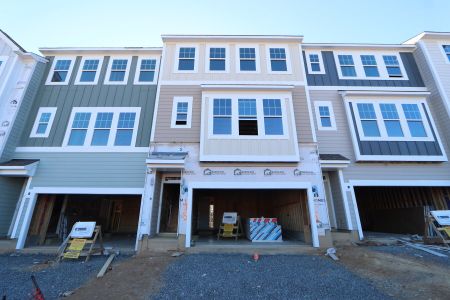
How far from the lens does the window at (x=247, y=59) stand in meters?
11.7

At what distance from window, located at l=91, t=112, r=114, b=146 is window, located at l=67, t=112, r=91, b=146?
48 centimetres

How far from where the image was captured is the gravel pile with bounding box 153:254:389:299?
5.04m

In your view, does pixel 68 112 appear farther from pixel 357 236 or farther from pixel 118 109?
pixel 357 236

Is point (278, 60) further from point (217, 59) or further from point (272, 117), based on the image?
point (272, 117)

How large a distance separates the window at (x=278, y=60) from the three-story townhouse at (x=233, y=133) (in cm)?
5

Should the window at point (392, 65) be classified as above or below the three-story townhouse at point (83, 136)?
above

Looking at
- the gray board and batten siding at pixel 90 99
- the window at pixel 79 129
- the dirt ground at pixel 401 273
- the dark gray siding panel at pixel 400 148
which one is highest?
the gray board and batten siding at pixel 90 99

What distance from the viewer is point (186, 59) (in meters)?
11.8

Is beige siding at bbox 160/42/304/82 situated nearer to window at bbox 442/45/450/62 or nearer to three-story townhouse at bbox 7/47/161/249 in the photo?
three-story townhouse at bbox 7/47/161/249

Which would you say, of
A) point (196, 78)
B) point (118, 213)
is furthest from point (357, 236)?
point (118, 213)

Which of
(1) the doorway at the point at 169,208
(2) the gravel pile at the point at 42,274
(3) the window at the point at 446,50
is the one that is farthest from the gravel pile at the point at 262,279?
(3) the window at the point at 446,50

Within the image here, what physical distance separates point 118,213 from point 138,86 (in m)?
8.61

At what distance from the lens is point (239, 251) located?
828cm

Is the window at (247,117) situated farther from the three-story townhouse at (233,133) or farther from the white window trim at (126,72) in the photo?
the white window trim at (126,72)
